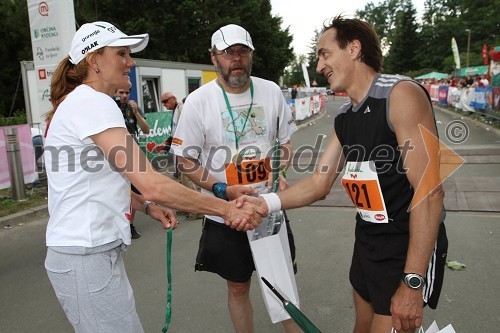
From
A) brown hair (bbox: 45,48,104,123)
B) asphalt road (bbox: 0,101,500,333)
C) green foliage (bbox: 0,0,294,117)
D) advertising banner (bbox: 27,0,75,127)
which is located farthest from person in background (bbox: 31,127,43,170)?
green foliage (bbox: 0,0,294,117)

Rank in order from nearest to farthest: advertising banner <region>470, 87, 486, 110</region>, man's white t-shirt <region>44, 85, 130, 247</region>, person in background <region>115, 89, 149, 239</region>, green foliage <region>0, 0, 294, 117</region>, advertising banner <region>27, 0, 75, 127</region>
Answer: man's white t-shirt <region>44, 85, 130, 247</region>
person in background <region>115, 89, 149, 239</region>
advertising banner <region>27, 0, 75, 127</region>
advertising banner <region>470, 87, 486, 110</region>
green foliage <region>0, 0, 294, 117</region>

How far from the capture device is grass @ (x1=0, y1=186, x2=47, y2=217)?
687 cm

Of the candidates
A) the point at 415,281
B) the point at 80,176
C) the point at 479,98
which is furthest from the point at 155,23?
the point at 415,281

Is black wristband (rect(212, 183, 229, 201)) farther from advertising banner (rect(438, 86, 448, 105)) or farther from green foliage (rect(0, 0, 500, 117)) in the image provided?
advertising banner (rect(438, 86, 448, 105))

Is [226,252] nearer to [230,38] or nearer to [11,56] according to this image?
[230,38]

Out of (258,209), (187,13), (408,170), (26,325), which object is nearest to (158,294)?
(26,325)

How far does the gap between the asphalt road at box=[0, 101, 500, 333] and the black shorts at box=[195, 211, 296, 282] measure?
2.51 ft

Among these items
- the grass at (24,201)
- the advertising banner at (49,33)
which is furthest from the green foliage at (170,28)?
the grass at (24,201)

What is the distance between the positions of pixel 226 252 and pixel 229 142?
29.2 inches

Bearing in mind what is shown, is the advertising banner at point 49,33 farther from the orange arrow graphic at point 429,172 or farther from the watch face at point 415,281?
the watch face at point 415,281
